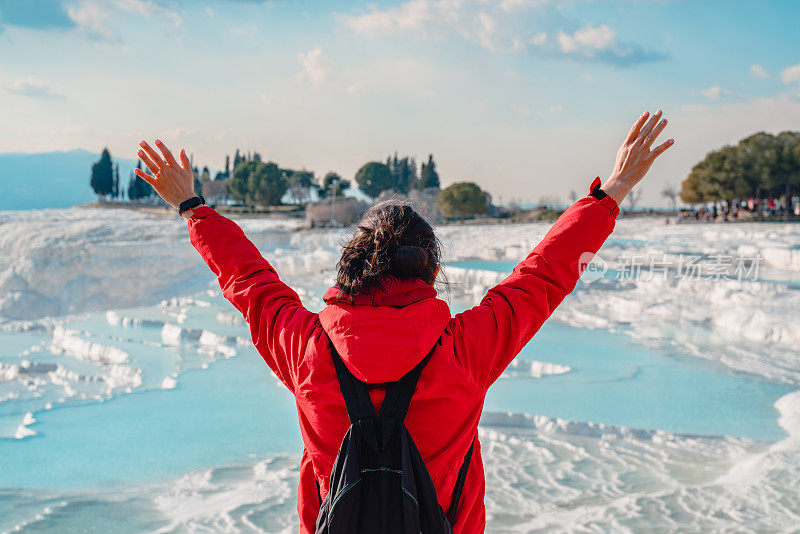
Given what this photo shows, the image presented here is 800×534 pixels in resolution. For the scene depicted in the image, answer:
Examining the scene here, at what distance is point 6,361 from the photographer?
8.34m

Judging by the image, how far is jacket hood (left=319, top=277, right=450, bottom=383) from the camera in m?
1.11

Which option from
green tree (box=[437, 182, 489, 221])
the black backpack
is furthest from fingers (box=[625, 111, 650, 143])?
green tree (box=[437, 182, 489, 221])

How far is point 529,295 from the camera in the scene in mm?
1278

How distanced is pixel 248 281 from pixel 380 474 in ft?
1.66

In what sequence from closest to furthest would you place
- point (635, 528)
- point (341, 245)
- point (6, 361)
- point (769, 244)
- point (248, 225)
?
point (341, 245)
point (635, 528)
point (6, 361)
point (769, 244)
point (248, 225)

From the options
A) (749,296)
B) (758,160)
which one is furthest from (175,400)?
(758,160)

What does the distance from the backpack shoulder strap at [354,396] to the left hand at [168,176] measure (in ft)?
2.13

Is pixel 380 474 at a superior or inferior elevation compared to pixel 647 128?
inferior

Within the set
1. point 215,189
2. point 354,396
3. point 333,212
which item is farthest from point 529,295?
point 215,189

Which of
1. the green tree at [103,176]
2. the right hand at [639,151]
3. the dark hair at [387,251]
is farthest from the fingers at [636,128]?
the green tree at [103,176]

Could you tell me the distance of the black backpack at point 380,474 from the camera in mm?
1125

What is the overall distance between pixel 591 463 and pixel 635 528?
1134mm

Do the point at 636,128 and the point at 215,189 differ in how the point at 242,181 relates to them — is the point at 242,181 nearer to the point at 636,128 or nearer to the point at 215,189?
the point at 215,189

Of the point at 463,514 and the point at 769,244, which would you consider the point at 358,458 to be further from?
the point at 769,244
